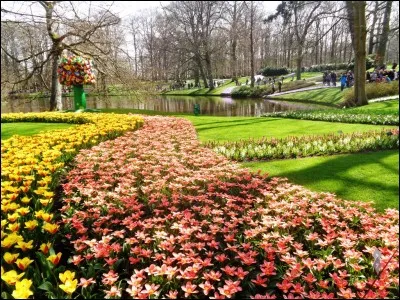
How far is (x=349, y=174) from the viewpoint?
5.71 meters

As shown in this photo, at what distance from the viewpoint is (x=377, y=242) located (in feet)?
11.1

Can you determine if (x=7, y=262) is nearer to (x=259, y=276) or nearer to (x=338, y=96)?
(x=259, y=276)

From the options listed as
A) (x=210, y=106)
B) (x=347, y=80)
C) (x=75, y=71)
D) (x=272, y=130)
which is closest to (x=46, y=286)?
(x=272, y=130)

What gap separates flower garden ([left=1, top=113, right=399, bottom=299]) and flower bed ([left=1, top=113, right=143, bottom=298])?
0.01 metres

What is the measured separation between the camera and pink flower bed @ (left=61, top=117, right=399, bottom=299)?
8.64 feet

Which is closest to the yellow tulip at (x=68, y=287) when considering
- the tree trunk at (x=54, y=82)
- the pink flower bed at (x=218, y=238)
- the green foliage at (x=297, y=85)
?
the pink flower bed at (x=218, y=238)

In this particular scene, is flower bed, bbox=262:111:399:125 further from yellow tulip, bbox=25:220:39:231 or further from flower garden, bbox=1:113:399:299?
yellow tulip, bbox=25:220:39:231

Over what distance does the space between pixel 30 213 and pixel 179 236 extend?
1.62 m

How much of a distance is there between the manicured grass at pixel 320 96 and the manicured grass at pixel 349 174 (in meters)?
20.1

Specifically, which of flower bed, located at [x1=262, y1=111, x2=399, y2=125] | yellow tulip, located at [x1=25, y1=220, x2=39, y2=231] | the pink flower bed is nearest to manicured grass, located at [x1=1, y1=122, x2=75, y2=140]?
the pink flower bed

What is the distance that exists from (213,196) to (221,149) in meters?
2.93

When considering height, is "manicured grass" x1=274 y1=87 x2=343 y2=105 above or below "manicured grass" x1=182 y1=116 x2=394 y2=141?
above

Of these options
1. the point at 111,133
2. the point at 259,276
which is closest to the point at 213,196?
the point at 259,276

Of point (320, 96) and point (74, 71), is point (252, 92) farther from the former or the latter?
point (74, 71)
